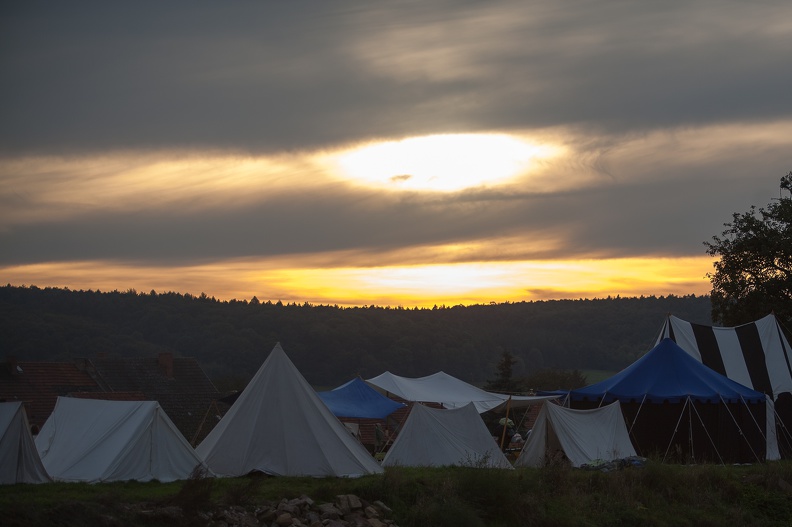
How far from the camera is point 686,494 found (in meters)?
22.0

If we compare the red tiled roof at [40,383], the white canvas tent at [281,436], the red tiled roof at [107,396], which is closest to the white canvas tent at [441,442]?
the white canvas tent at [281,436]

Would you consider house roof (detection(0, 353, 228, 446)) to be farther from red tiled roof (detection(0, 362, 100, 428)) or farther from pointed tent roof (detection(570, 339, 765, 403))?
pointed tent roof (detection(570, 339, 765, 403))

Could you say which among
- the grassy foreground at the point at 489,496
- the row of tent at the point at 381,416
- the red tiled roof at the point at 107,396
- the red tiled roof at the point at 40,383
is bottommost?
the grassy foreground at the point at 489,496

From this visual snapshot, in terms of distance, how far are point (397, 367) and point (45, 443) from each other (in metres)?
51.9

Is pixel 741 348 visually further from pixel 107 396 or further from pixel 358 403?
pixel 107 396

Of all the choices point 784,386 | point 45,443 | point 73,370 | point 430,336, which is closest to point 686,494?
point 784,386

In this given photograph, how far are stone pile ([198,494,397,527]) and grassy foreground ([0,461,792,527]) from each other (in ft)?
0.83

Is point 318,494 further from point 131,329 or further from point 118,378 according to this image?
point 131,329

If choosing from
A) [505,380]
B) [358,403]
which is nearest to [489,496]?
[358,403]

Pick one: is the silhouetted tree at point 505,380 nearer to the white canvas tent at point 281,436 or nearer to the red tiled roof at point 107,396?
the red tiled roof at point 107,396

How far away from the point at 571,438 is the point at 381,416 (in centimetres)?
569

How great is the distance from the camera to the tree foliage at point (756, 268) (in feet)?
122

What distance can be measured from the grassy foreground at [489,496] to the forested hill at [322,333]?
38973 mm

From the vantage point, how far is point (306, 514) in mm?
16297
